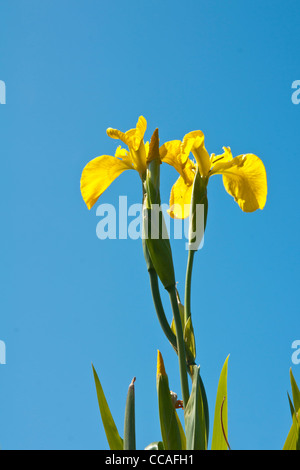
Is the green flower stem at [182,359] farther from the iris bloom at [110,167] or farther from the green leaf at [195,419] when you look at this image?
the iris bloom at [110,167]

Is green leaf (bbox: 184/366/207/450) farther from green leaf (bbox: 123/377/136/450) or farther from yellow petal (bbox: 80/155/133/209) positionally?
yellow petal (bbox: 80/155/133/209)

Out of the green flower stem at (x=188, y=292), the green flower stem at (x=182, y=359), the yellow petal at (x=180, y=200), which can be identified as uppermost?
the yellow petal at (x=180, y=200)

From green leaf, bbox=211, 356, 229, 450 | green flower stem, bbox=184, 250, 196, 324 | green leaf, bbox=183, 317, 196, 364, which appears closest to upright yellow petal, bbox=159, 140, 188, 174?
green flower stem, bbox=184, 250, 196, 324

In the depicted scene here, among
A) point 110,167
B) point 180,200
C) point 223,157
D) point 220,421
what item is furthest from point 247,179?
point 220,421

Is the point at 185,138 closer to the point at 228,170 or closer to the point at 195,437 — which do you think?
the point at 228,170

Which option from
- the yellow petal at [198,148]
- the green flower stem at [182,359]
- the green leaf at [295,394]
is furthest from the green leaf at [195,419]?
the yellow petal at [198,148]

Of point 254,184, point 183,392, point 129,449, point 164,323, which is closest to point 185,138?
point 254,184
